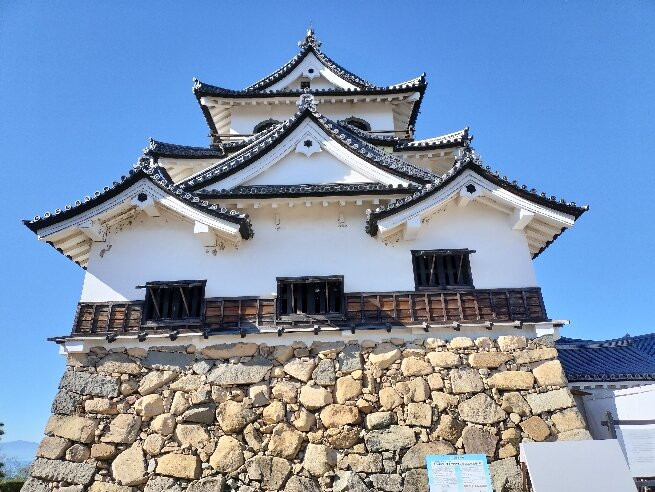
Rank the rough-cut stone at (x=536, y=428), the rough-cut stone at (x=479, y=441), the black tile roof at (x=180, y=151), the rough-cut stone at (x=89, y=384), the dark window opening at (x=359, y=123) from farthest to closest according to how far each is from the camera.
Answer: the dark window opening at (x=359, y=123)
the black tile roof at (x=180, y=151)
the rough-cut stone at (x=89, y=384)
the rough-cut stone at (x=536, y=428)
the rough-cut stone at (x=479, y=441)

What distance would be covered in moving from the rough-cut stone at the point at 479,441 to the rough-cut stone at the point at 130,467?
201 inches

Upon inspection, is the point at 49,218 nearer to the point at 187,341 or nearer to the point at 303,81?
the point at 187,341

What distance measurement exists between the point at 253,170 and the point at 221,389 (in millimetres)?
4503

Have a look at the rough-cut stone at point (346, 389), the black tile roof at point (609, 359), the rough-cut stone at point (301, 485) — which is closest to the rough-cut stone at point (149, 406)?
the rough-cut stone at point (301, 485)

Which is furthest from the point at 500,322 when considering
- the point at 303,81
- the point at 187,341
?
the point at 303,81

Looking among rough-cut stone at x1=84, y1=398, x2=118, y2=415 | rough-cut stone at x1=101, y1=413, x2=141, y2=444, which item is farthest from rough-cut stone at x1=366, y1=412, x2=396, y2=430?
rough-cut stone at x1=84, y1=398, x2=118, y2=415

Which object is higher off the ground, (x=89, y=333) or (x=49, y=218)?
(x=49, y=218)

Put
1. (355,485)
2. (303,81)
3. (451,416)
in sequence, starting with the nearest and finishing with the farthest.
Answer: (355,485) < (451,416) < (303,81)

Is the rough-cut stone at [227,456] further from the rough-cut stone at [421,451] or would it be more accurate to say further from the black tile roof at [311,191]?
the black tile roof at [311,191]

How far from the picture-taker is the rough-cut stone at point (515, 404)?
717 cm

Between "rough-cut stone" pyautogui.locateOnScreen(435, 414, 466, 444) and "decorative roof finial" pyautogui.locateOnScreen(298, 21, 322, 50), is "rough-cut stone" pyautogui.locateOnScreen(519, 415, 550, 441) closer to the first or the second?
"rough-cut stone" pyautogui.locateOnScreen(435, 414, 466, 444)

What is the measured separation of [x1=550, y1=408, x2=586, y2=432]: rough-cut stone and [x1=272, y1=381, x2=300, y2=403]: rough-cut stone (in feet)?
13.9

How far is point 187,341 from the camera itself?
7766 mm

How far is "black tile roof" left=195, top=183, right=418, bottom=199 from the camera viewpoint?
853 cm
